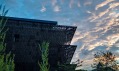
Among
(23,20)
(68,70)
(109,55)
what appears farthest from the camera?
(109,55)

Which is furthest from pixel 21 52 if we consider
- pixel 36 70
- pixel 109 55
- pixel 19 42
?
pixel 109 55

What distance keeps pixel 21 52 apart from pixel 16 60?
1.78 metres

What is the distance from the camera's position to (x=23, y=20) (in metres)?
40.0

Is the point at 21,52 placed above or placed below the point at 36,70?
above

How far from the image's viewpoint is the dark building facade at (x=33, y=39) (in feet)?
133

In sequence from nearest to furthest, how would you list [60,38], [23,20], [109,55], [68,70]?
[68,70] → [23,20] → [60,38] → [109,55]

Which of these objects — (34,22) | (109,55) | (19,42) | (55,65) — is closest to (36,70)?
(55,65)

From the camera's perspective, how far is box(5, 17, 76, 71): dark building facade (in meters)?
40.7

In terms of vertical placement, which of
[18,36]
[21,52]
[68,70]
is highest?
[18,36]

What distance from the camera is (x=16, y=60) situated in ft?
138

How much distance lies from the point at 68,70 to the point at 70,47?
927cm

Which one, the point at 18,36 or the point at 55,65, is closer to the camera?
the point at 18,36

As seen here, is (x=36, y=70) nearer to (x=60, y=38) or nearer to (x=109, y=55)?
(x=60, y=38)

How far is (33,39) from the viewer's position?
42250 mm
